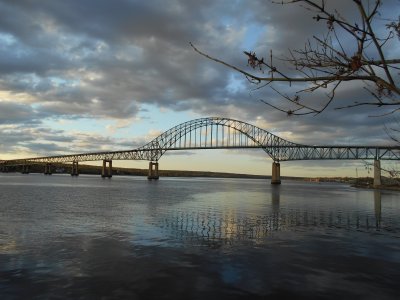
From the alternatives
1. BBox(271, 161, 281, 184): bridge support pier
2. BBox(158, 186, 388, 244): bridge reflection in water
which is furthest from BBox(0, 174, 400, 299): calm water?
BBox(271, 161, 281, 184): bridge support pier

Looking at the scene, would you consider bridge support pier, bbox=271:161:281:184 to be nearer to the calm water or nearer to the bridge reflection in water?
the bridge reflection in water

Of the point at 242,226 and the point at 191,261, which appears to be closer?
the point at 191,261

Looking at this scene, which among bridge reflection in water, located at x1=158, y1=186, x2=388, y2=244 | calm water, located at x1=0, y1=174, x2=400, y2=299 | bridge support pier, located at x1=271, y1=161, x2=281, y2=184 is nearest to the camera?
calm water, located at x1=0, y1=174, x2=400, y2=299

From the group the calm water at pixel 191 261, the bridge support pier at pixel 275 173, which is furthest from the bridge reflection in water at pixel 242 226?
the bridge support pier at pixel 275 173

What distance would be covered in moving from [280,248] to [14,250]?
11.4m

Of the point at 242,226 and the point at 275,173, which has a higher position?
the point at 275,173

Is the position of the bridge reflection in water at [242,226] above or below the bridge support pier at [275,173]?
below

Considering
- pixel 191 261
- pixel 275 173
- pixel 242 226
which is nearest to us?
pixel 191 261

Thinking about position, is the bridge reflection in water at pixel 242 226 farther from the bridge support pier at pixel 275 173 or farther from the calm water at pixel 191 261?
the bridge support pier at pixel 275 173

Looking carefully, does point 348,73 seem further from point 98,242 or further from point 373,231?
point 373,231

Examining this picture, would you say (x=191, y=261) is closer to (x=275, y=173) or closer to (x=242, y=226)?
(x=242, y=226)

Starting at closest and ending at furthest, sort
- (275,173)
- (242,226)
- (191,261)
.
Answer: (191,261) < (242,226) < (275,173)

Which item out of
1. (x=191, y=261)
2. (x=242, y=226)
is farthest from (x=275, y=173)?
(x=191, y=261)

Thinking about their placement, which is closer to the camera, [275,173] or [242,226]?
[242,226]
